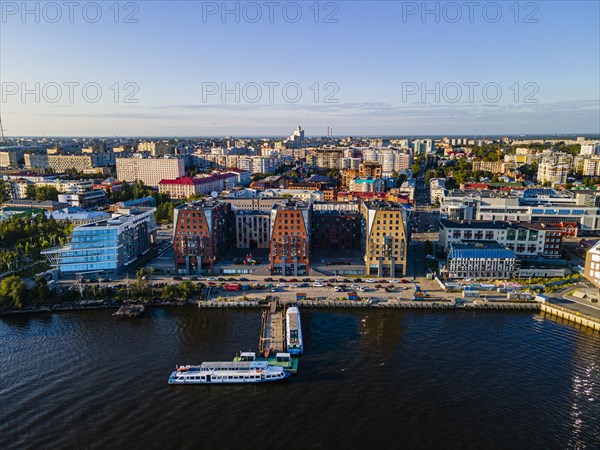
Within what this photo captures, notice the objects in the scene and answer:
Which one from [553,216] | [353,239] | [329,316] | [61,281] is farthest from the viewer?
[553,216]

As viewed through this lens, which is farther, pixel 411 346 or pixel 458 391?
pixel 411 346

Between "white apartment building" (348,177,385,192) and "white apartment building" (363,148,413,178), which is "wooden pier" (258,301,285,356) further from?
"white apartment building" (363,148,413,178)

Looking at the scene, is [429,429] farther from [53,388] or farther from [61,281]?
[61,281]

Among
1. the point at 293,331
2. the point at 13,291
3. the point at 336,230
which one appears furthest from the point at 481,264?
the point at 13,291

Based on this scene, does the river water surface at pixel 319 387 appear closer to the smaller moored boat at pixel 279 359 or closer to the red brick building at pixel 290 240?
the smaller moored boat at pixel 279 359

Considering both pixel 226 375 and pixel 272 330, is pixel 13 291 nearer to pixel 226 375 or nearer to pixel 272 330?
pixel 272 330

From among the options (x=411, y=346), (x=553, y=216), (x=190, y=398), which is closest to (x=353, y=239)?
(x=411, y=346)
